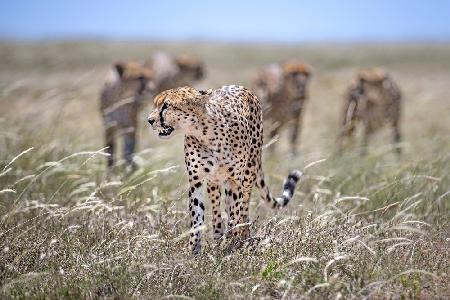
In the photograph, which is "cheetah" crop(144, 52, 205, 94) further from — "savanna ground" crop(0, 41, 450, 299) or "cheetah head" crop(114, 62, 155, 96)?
"savanna ground" crop(0, 41, 450, 299)

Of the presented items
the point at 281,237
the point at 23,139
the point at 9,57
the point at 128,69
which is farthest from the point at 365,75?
the point at 9,57

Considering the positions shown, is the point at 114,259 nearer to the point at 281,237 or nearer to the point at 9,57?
the point at 281,237

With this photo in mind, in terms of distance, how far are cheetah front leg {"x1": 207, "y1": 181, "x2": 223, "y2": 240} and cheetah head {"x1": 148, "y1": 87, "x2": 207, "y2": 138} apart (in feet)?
1.86

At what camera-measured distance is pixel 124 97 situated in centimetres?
873

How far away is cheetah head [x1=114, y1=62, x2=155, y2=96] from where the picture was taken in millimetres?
8750

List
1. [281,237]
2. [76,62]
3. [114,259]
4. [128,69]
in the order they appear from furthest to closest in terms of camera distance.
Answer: [76,62] < [128,69] < [281,237] < [114,259]

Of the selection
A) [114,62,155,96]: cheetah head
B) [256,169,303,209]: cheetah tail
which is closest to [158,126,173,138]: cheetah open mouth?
[256,169,303,209]: cheetah tail

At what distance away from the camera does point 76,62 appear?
35.5 m

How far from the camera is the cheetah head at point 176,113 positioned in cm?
457

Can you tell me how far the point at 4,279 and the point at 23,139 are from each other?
118 inches

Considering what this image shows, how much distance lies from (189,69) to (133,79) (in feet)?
9.35

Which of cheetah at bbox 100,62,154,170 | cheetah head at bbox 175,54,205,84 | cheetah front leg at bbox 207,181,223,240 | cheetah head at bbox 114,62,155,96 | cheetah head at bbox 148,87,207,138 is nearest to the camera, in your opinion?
cheetah head at bbox 148,87,207,138

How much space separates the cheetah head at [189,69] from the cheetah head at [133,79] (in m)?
2.45

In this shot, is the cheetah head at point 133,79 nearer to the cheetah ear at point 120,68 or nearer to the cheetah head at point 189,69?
the cheetah ear at point 120,68
